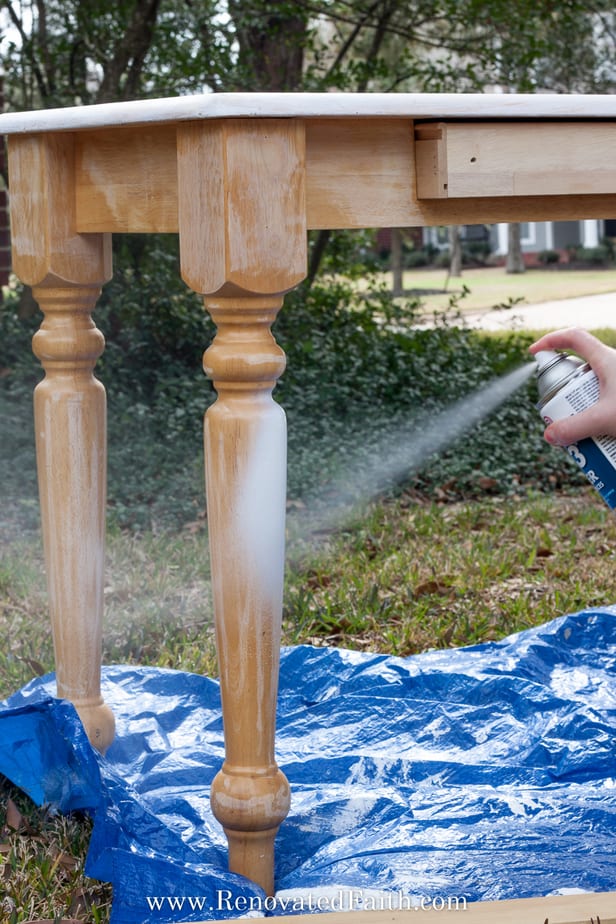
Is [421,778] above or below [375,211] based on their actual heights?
below

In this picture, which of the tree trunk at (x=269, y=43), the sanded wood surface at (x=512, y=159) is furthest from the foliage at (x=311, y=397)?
the sanded wood surface at (x=512, y=159)

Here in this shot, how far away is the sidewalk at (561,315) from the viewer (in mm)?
11478

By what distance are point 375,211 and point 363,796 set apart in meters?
1.10

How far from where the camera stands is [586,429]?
185cm

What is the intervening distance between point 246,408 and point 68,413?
1.92ft

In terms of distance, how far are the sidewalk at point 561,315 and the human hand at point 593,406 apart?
28.9 ft

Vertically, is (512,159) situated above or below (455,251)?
above

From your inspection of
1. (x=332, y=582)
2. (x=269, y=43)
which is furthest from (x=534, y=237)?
(x=332, y=582)

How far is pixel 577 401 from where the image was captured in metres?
1.87

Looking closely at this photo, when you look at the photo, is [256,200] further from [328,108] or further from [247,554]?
[247,554]

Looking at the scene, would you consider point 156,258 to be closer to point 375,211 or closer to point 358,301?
point 358,301

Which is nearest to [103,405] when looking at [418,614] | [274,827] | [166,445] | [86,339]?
[86,339]

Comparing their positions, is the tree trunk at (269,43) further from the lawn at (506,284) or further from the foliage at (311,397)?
the lawn at (506,284)

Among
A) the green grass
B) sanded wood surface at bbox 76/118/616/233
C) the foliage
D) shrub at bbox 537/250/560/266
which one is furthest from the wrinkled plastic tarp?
shrub at bbox 537/250/560/266
